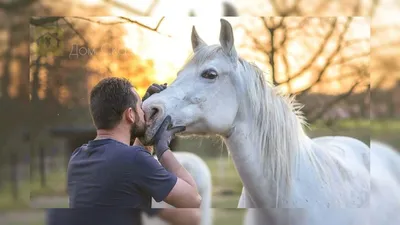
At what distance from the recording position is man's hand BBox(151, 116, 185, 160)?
132 centimetres

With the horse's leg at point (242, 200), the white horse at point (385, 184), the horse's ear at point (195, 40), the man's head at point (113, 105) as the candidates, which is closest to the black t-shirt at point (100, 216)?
the man's head at point (113, 105)

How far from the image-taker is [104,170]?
1141 mm

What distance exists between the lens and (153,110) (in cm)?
148

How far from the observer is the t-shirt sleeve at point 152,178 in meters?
1.14

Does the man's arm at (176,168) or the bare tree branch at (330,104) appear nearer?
the man's arm at (176,168)

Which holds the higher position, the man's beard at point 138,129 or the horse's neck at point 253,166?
the man's beard at point 138,129

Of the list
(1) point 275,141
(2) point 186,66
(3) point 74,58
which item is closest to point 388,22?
(1) point 275,141

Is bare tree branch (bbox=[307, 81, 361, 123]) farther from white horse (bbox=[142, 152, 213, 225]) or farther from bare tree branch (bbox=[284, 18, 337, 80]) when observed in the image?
white horse (bbox=[142, 152, 213, 225])

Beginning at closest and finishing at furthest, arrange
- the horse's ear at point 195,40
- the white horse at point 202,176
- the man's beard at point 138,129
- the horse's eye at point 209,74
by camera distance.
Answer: the man's beard at point 138,129, the horse's eye at point 209,74, the horse's ear at point 195,40, the white horse at point 202,176

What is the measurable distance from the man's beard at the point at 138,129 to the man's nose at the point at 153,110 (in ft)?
0.37

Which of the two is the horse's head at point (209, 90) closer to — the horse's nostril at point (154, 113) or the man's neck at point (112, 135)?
the horse's nostril at point (154, 113)

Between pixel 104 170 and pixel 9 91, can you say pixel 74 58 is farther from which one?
pixel 104 170

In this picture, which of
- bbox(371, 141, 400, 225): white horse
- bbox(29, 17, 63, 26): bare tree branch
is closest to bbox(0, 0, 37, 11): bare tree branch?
bbox(29, 17, 63, 26): bare tree branch

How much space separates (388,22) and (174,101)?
893 millimetres
